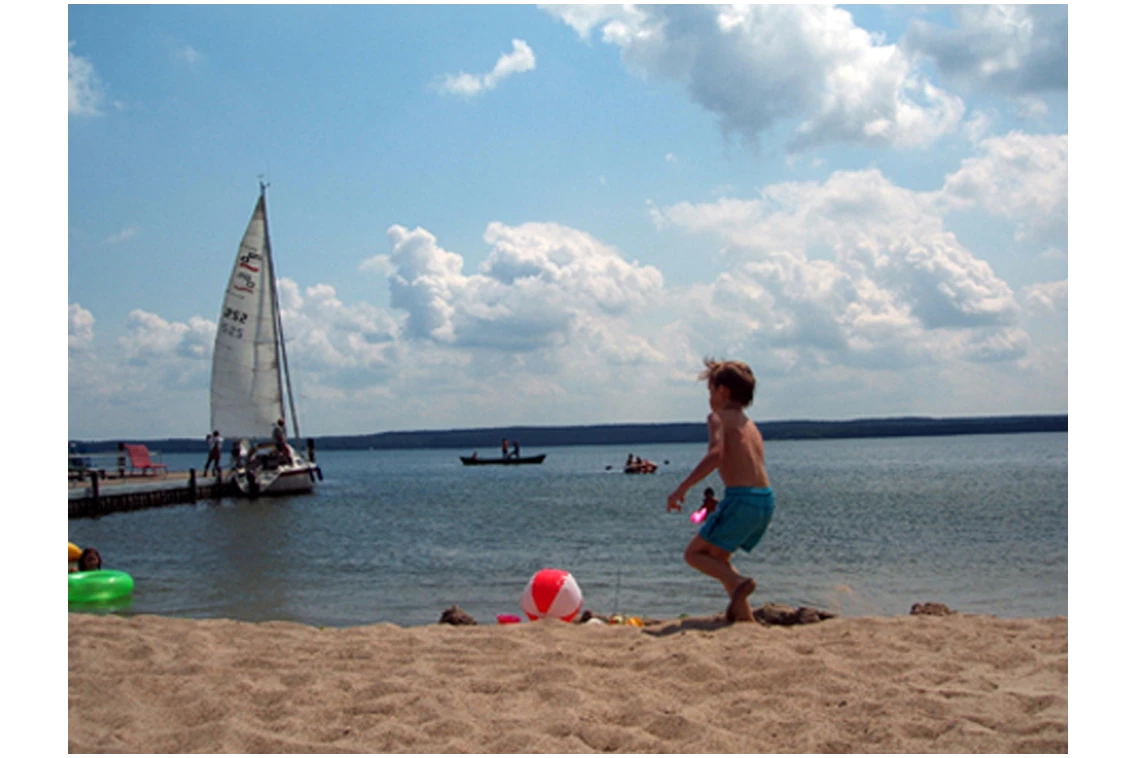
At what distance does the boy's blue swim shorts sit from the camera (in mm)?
6266

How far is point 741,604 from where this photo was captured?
6473mm

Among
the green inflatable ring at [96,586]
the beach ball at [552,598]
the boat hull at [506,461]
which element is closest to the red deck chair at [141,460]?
the green inflatable ring at [96,586]

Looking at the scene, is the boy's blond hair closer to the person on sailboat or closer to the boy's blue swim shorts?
the boy's blue swim shorts

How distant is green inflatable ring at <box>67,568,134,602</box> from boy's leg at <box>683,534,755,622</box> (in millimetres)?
8612

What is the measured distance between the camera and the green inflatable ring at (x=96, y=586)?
11523 mm

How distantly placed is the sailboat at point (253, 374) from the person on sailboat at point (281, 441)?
0.04m

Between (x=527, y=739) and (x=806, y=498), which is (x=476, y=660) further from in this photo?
(x=806, y=498)

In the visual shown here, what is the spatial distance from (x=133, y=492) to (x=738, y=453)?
33704 millimetres

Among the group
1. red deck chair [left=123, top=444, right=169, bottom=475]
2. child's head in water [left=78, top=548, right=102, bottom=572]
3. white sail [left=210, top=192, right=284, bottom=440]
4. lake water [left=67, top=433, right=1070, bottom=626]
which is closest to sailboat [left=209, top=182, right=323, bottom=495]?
white sail [left=210, top=192, right=284, bottom=440]

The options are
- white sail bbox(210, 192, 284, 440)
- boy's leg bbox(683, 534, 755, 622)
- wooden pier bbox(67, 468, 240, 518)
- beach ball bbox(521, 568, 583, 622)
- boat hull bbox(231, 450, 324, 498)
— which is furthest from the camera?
white sail bbox(210, 192, 284, 440)

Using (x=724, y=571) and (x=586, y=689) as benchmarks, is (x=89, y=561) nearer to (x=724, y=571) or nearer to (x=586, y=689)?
(x=724, y=571)

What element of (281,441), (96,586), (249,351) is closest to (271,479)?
(281,441)

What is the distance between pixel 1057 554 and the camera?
16.8 m

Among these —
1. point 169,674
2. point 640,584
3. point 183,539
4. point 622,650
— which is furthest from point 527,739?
point 183,539
